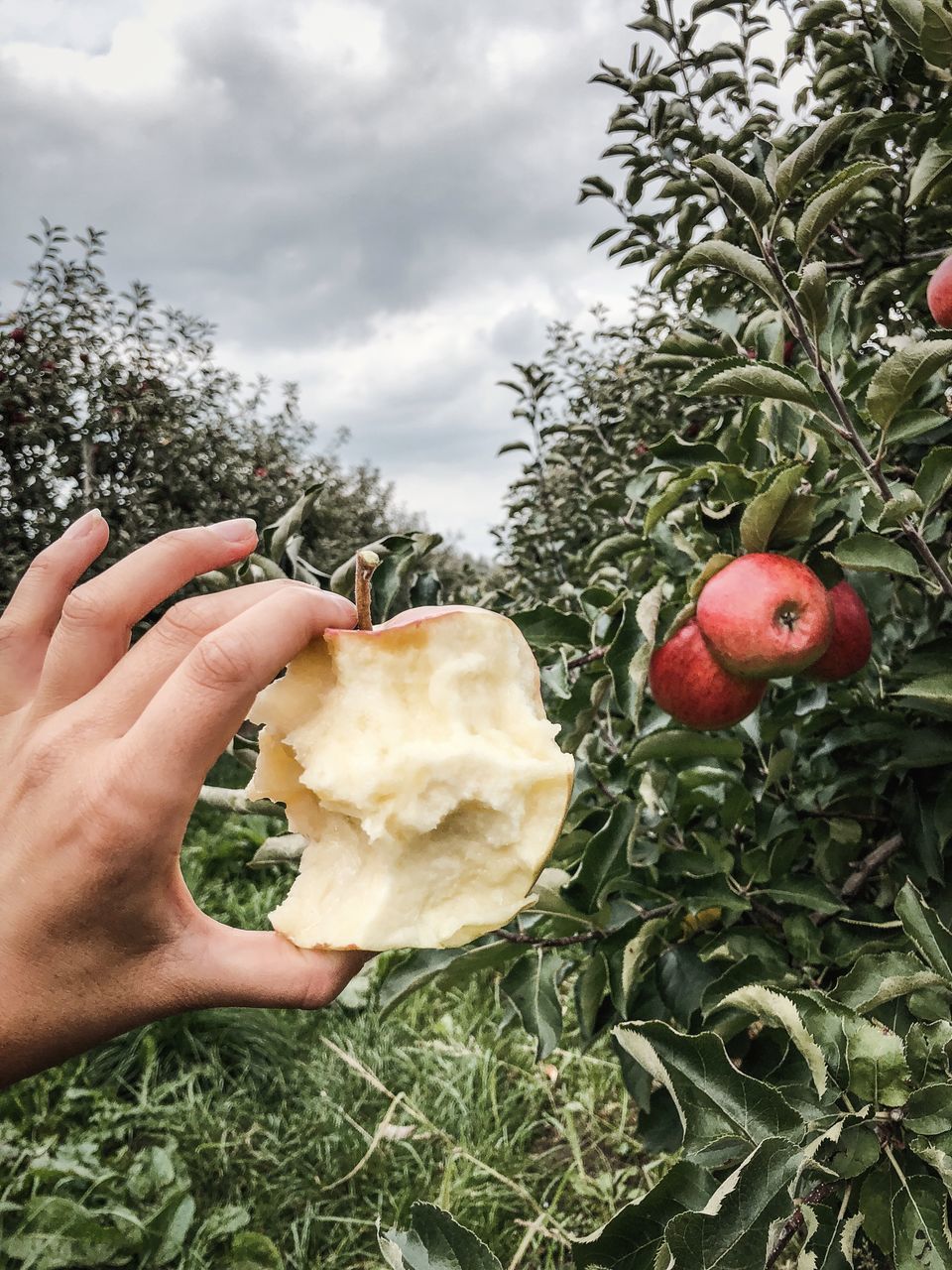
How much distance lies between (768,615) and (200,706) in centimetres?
68

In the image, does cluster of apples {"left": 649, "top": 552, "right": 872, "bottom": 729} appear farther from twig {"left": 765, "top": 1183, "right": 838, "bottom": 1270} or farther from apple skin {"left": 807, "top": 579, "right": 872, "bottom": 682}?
twig {"left": 765, "top": 1183, "right": 838, "bottom": 1270}

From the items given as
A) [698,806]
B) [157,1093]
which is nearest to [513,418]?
[698,806]

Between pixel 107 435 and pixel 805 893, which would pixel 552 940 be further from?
pixel 107 435

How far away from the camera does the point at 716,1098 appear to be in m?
0.84

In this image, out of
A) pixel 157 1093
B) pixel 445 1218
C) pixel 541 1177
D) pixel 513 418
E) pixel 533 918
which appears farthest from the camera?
pixel 513 418

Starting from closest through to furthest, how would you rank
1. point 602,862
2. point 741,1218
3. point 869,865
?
point 741,1218, point 602,862, point 869,865

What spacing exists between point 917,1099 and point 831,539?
0.72 m

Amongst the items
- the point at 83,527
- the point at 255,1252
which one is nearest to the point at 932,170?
the point at 83,527

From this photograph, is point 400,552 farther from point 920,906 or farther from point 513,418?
point 513,418

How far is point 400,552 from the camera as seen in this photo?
4.05ft

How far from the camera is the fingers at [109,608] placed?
2.97ft

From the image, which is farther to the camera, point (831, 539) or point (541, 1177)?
point (541, 1177)

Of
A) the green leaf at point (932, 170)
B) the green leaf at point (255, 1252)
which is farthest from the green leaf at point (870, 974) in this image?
the green leaf at point (255, 1252)

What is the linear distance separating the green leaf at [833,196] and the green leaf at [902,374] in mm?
199
